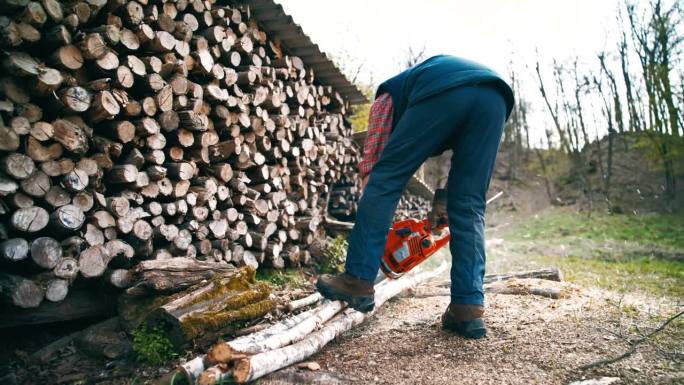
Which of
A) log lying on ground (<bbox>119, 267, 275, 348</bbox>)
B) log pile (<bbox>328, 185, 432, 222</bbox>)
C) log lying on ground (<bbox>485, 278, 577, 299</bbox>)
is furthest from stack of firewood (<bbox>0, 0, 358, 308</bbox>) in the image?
log lying on ground (<bbox>485, 278, 577, 299</bbox>)

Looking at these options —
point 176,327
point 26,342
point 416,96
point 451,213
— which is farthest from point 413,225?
point 26,342

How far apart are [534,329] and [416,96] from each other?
143 cm

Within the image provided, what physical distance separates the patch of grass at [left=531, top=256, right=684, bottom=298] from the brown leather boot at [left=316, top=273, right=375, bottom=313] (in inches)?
105

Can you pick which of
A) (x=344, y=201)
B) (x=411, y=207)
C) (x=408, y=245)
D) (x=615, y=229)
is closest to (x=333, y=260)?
(x=344, y=201)

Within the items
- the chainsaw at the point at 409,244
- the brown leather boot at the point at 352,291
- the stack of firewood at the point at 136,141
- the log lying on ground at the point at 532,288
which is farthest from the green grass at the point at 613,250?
the stack of firewood at the point at 136,141

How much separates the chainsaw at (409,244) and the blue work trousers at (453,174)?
35 centimetres

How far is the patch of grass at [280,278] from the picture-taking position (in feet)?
13.2

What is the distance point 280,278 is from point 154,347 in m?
1.92

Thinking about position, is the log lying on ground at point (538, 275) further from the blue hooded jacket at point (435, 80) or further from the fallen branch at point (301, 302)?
the blue hooded jacket at point (435, 80)

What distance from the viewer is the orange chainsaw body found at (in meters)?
2.69

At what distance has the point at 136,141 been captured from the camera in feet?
9.45

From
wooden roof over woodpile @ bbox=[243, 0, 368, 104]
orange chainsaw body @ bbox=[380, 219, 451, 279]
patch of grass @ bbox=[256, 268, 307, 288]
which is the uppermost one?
wooden roof over woodpile @ bbox=[243, 0, 368, 104]

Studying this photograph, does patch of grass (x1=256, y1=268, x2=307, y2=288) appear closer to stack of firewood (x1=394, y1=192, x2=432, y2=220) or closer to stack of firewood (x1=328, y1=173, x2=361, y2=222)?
stack of firewood (x1=328, y1=173, x2=361, y2=222)

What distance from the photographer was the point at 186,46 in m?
3.19
